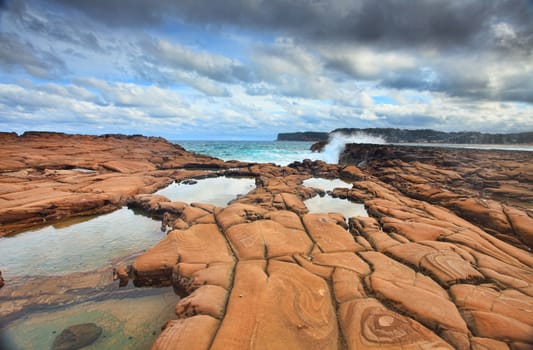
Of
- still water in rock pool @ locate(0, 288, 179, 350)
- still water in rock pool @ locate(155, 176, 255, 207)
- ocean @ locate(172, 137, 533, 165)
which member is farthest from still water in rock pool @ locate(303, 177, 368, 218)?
ocean @ locate(172, 137, 533, 165)

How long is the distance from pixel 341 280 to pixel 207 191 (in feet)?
41.2

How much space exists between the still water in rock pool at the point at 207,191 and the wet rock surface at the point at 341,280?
4288 millimetres

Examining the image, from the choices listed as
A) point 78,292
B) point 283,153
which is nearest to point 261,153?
point 283,153

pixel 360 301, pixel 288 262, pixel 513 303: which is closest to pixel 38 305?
pixel 288 262

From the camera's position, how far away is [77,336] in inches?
159

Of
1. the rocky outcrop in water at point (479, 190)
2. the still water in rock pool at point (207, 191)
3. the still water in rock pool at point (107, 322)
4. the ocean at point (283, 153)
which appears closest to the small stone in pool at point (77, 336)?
the still water in rock pool at point (107, 322)

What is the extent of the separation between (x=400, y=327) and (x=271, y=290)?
2053mm

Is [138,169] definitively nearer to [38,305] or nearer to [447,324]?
[38,305]

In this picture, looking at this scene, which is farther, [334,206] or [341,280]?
[334,206]

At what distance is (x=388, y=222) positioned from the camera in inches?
322

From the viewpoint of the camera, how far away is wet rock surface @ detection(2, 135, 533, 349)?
333cm

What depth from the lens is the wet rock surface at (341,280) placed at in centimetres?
333

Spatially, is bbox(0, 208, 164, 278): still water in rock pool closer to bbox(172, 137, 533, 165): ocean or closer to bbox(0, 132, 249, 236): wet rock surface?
bbox(0, 132, 249, 236): wet rock surface

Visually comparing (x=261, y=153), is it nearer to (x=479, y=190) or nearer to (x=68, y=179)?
(x=68, y=179)
